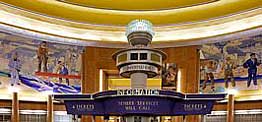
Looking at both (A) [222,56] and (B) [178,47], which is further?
(B) [178,47]

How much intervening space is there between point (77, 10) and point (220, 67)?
5720mm

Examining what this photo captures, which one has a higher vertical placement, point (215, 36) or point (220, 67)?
point (215, 36)

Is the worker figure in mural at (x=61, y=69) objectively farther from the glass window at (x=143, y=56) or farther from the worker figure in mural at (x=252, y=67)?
the glass window at (x=143, y=56)

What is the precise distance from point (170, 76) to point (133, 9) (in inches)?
116

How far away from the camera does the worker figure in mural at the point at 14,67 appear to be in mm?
13820

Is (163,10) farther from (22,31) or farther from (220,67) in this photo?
(22,31)

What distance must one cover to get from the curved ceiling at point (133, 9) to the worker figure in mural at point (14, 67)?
1803 millimetres

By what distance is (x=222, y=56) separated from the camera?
48.2 ft

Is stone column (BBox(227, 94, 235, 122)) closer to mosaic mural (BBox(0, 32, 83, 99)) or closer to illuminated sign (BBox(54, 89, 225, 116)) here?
illuminated sign (BBox(54, 89, 225, 116))

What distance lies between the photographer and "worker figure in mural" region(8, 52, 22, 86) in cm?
1382

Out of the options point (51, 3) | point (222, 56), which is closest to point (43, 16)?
point (51, 3)

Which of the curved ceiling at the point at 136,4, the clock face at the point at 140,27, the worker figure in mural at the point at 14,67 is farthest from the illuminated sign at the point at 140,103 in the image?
the curved ceiling at the point at 136,4

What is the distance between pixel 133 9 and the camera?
1535 centimetres

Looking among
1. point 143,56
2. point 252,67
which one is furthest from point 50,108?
point 252,67
